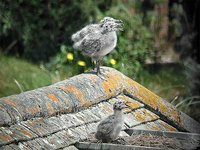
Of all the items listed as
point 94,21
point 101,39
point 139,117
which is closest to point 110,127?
point 139,117

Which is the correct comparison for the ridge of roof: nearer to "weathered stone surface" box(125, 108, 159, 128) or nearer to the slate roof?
the slate roof

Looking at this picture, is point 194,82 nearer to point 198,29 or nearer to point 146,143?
point 198,29

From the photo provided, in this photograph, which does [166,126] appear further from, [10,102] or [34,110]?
[10,102]

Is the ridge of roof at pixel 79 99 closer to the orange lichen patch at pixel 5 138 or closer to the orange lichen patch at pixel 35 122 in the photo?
the orange lichen patch at pixel 35 122

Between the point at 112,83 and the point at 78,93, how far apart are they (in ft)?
2.74

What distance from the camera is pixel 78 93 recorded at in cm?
642

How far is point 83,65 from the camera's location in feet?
36.5

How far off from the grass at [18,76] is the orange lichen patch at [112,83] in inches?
186

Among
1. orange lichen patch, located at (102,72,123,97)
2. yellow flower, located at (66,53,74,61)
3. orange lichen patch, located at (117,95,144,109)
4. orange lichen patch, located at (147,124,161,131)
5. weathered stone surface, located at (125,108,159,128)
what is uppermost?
orange lichen patch, located at (102,72,123,97)

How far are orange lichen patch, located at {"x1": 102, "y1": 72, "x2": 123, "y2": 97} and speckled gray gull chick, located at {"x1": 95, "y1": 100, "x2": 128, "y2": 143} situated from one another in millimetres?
787

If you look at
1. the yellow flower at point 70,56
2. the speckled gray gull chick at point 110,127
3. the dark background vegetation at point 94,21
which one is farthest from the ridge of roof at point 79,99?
the dark background vegetation at point 94,21

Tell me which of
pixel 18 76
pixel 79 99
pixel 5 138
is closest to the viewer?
pixel 5 138

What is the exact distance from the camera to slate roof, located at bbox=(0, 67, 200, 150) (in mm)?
5410

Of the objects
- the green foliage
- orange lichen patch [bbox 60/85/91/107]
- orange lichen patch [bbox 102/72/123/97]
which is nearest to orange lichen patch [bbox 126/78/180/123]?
orange lichen patch [bbox 102/72/123/97]
